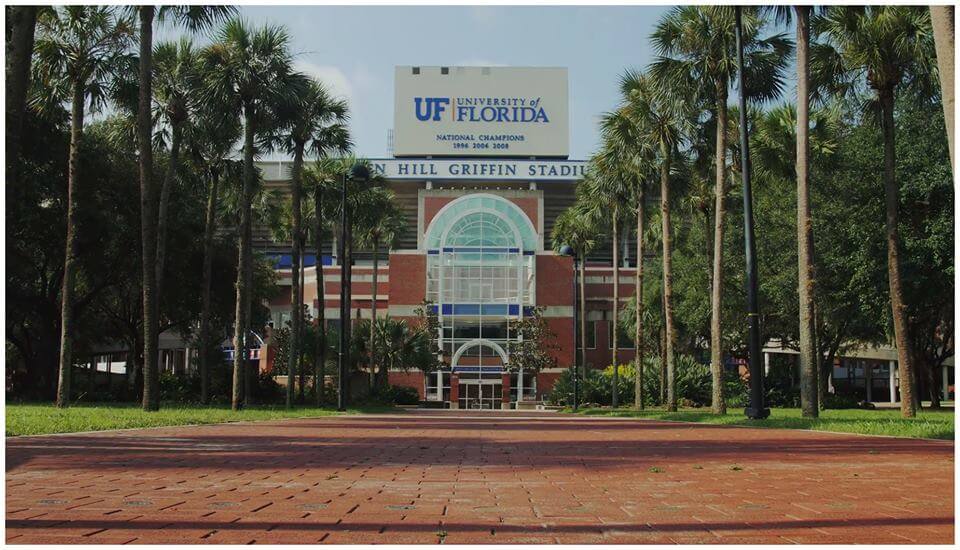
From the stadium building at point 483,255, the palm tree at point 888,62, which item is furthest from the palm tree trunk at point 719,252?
the stadium building at point 483,255

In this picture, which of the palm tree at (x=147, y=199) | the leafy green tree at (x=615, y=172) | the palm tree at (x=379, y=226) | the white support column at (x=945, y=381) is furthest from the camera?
the white support column at (x=945, y=381)

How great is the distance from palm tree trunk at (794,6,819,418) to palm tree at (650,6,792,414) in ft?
9.33

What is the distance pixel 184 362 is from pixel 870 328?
58.7 metres

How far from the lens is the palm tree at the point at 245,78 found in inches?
1072

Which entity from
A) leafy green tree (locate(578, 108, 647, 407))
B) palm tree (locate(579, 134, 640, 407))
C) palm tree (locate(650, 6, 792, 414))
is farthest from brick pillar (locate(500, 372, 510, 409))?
palm tree (locate(650, 6, 792, 414))

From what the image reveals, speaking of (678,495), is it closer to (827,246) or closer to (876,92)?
(876,92)

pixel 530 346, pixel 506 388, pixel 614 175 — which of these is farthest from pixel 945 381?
pixel 614 175

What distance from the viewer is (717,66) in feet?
83.8

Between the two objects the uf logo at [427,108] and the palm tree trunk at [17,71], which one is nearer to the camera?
→ the palm tree trunk at [17,71]

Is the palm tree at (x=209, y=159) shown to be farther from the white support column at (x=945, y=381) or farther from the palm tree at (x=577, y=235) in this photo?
the white support column at (x=945, y=381)

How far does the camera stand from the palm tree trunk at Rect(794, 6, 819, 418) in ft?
65.6

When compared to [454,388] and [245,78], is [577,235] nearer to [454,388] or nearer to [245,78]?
[454,388]

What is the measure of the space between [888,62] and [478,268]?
145 ft

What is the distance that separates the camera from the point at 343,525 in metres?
4.93
